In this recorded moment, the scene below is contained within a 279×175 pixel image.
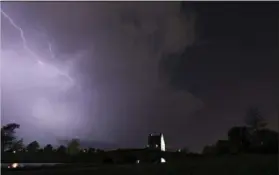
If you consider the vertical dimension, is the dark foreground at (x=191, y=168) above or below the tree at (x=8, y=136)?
below

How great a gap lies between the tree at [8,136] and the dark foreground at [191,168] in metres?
0.87

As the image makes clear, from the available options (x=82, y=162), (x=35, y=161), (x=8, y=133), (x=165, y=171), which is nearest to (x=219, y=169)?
(x=165, y=171)

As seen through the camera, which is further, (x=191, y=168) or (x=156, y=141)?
(x=191, y=168)

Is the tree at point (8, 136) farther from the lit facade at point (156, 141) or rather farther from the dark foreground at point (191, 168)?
the lit facade at point (156, 141)

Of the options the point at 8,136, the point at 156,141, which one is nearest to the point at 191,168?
the point at 156,141

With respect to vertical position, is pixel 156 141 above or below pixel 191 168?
above

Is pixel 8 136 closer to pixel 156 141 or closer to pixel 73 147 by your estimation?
pixel 73 147

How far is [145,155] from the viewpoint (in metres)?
9.56

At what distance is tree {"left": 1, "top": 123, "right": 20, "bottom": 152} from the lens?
8.26 metres

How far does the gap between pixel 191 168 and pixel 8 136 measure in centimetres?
457

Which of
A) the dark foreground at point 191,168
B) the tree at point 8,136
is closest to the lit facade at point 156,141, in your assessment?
the dark foreground at point 191,168

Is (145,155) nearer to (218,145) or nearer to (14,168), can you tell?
(218,145)

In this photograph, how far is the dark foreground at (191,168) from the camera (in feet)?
30.1

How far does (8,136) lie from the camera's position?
857cm
